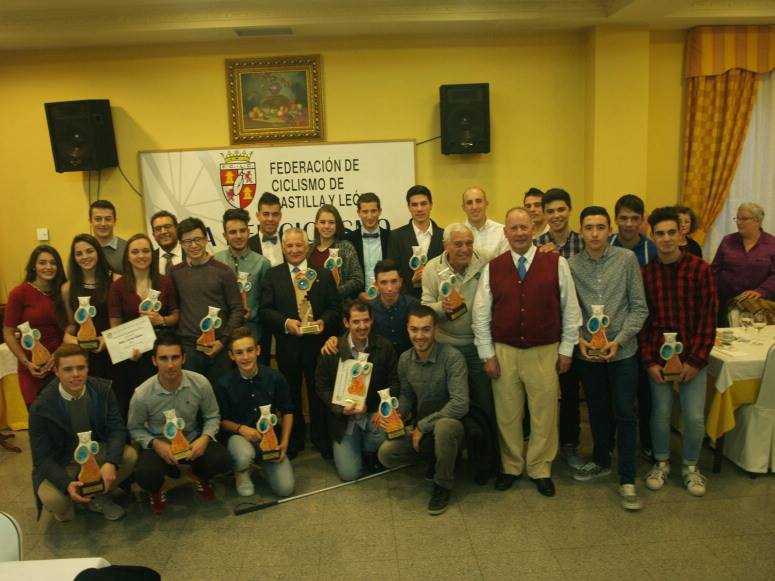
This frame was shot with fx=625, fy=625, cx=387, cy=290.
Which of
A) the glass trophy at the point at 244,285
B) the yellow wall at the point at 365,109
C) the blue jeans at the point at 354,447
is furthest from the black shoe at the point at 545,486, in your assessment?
the yellow wall at the point at 365,109

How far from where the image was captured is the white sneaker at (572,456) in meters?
3.64

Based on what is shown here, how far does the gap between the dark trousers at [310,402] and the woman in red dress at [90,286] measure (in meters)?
1.10

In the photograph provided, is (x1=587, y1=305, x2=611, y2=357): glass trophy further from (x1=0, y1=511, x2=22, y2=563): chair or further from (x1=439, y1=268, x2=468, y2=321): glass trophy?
(x1=0, y1=511, x2=22, y2=563): chair

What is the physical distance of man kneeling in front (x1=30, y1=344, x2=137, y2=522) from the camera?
3.17 m

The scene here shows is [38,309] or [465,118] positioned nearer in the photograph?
[38,309]

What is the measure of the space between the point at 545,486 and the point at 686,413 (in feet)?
2.85

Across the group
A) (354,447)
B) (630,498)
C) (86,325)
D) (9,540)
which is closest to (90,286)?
(86,325)

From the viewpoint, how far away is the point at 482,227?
409 centimetres

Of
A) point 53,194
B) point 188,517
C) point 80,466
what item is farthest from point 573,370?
point 53,194

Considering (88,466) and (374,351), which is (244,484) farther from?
(374,351)

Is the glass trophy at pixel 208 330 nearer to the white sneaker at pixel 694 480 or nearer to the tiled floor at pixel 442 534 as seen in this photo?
the tiled floor at pixel 442 534

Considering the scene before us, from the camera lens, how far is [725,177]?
5.66 m

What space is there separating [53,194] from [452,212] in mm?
3655

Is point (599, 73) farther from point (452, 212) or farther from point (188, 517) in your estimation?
point (188, 517)
